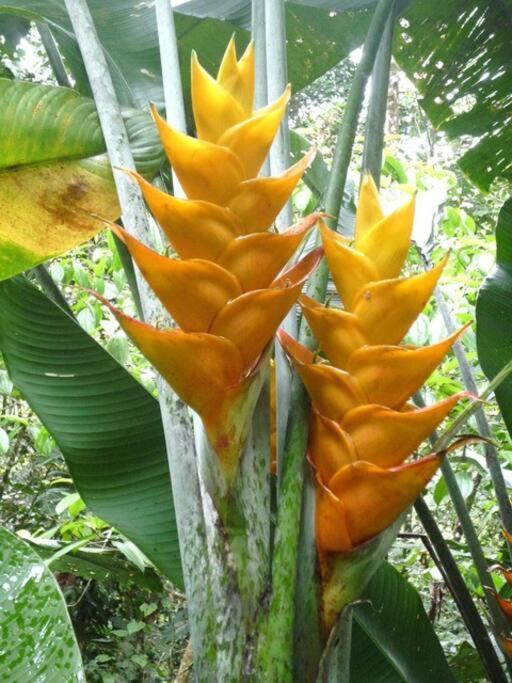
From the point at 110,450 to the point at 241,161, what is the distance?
0.42 meters

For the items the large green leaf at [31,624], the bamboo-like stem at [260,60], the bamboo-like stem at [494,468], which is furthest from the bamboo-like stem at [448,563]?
the large green leaf at [31,624]

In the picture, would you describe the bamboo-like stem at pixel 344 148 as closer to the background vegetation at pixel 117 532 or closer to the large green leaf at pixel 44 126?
the large green leaf at pixel 44 126

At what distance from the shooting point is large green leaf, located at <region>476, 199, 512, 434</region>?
37.1 inches

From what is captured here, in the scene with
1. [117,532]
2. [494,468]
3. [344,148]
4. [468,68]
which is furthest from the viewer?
[117,532]

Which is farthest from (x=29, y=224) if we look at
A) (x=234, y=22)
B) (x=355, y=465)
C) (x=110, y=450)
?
(x=234, y=22)

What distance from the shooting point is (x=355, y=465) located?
0.41m

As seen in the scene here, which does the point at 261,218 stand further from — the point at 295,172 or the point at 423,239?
the point at 423,239

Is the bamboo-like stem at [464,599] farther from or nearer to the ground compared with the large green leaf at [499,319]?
nearer to the ground

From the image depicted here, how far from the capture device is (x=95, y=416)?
2.52 ft

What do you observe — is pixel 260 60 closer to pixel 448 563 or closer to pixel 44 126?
pixel 44 126

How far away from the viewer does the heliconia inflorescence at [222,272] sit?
0.39m

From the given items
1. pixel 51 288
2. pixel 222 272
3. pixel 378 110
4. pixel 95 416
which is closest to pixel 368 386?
pixel 222 272

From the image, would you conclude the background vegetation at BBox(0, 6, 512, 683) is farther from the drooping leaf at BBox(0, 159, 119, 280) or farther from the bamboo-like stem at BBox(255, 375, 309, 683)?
the bamboo-like stem at BBox(255, 375, 309, 683)

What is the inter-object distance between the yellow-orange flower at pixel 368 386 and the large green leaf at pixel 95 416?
0.35 metres
